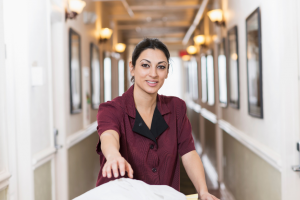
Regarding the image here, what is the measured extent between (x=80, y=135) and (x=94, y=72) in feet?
4.97

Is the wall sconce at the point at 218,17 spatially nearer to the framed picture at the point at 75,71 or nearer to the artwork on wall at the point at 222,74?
the artwork on wall at the point at 222,74

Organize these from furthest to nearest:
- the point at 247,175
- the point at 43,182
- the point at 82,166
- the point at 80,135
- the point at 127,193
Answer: the point at 82,166 < the point at 80,135 < the point at 247,175 < the point at 43,182 < the point at 127,193

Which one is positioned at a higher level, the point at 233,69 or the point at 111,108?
the point at 233,69

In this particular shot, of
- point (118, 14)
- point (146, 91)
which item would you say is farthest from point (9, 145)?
point (118, 14)

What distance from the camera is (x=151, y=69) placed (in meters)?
1.52

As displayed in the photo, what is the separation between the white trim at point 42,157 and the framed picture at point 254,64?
194 centimetres

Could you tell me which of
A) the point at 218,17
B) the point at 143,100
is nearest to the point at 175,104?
the point at 143,100

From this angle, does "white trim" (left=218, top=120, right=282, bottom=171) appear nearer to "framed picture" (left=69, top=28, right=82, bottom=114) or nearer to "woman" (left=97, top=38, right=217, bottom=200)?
"woman" (left=97, top=38, right=217, bottom=200)

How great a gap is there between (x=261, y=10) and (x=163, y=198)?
7.51 feet

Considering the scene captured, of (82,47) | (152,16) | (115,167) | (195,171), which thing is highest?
(152,16)

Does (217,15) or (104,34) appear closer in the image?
(217,15)

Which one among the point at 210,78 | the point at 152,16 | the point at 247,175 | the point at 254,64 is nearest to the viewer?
the point at 254,64

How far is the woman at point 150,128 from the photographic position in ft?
4.85

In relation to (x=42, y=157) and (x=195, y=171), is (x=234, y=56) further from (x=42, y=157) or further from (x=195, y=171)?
(x=195, y=171)
